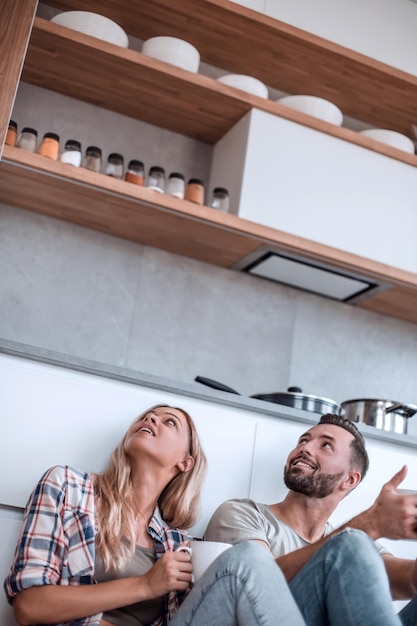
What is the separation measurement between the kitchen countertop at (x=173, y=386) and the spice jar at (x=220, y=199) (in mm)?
837

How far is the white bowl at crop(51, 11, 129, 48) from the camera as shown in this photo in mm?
2885

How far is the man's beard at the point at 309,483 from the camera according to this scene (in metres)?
2.11

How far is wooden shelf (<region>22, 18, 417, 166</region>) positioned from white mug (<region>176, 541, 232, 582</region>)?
183 cm

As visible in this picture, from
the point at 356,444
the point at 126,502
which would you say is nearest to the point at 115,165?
the point at 356,444

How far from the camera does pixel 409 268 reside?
10.2 feet

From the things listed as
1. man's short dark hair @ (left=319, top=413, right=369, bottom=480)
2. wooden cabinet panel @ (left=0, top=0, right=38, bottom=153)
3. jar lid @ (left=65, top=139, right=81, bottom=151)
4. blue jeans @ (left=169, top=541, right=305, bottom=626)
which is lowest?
blue jeans @ (left=169, top=541, right=305, bottom=626)

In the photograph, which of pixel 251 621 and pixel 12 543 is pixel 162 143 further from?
pixel 251 621

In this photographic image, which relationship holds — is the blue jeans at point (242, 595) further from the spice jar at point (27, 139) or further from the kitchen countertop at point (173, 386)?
the spice jar at point (27, 139)

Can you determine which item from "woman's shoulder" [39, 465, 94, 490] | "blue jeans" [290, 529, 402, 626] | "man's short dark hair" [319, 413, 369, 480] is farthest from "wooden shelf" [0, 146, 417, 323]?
"blue jeans" [290, 529, 402, 626]

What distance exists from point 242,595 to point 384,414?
1.46 m

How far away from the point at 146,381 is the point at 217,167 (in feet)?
4.10

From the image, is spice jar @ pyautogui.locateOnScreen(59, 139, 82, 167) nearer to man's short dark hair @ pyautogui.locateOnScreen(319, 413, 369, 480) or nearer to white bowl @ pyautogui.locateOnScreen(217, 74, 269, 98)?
white bowl @ pyautogui.locateOnScreen(217, 74, 269, 98)

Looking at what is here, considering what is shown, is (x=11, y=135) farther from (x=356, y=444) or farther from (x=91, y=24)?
(x=356, y=444)

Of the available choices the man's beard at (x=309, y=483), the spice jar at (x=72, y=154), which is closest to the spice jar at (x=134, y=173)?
the spice jar at (x=72, y=154)
